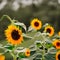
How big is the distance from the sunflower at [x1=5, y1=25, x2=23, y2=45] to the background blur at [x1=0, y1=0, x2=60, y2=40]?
6.82 meters

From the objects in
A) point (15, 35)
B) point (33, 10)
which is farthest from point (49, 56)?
point (33, 10)

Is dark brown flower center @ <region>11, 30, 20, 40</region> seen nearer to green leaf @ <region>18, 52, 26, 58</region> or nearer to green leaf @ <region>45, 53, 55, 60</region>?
green leaf @ <region>18, 52, 26, 58</region>

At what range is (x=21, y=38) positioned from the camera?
66.8 inches

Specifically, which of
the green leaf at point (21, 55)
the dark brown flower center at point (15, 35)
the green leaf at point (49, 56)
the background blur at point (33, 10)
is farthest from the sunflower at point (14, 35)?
the background blur at point (33, 10)

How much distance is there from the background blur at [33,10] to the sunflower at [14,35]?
6818mm

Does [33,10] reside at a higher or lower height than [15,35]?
higher

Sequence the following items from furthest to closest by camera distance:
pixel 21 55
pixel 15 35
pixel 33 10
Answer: pixel 33 10 → pixel 21 55 → pixel 15 35

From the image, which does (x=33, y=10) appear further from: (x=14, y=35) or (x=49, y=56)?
(x=14, y=35)

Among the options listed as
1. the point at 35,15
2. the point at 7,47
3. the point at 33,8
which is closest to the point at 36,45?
the point at 7,47

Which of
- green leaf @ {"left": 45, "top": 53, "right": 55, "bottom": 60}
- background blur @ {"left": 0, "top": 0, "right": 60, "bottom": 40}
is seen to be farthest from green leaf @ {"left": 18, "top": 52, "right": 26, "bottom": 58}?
background blur @ {"left": 0, "top": 0, "right": 60, "bottom": 40}

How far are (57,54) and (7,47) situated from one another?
0.32 metres

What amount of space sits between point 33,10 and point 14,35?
8.75m

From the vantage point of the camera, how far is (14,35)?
5.62ft

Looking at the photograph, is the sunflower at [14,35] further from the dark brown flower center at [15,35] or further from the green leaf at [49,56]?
the green leaf at [49,56]
